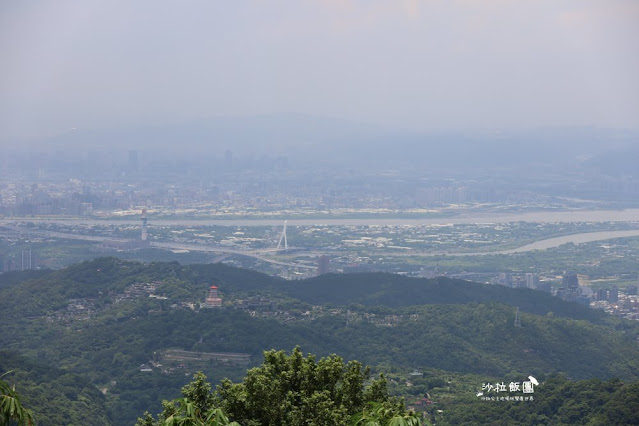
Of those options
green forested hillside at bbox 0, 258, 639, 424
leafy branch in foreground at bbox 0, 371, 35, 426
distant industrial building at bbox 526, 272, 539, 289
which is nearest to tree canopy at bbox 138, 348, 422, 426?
leafy branch in foreground at bbox 0, 371, 35, 426

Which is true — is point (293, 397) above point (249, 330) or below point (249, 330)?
above

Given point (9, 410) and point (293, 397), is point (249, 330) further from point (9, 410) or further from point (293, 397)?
point (9, 410)

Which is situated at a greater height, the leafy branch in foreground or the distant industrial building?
the leafy branch in foreground

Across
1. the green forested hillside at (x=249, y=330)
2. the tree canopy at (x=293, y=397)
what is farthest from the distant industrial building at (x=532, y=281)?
the tree canopy at (x=293, y=397)

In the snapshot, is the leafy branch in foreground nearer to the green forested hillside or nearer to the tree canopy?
the tree canopy

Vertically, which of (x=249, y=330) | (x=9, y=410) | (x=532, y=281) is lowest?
(x=532, y=281)

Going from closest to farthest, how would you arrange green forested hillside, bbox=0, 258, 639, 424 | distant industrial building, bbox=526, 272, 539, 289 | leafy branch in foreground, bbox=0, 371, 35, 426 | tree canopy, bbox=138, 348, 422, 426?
leafy branch in foreground, bbox=0, 371, 35, 426 → tree canopy, bbox=138, 348, 422, 426 → green forested hillside, bbox=0, 258, 639, 424 → distant industrial building, bbox=526, 272, 539, 289

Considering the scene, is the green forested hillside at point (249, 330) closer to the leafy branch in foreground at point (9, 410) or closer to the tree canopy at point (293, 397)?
the tree canopy at point (293, 397)

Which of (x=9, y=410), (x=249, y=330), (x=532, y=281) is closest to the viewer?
(x=9, y=410)

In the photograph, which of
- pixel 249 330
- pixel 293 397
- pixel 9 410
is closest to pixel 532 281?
pixel 249 330

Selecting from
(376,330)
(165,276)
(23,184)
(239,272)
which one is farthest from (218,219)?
(376,330)
